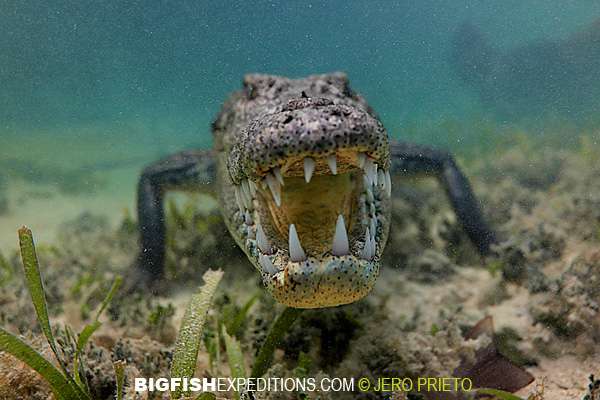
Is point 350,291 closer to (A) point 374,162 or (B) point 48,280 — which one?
(A) point 374,162

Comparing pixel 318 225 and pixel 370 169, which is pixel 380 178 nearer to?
pixel 370 169

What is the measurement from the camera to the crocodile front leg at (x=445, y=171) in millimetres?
4586

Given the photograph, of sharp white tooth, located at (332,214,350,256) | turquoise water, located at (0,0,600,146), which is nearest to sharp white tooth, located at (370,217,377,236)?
sharp white tooth, located at (332,214,350,256)

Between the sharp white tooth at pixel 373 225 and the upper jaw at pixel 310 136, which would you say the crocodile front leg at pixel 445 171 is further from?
the upper jaw at pixel 310 136

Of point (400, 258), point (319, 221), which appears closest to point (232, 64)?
point (400, 258)

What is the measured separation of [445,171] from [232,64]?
60076 millimetres

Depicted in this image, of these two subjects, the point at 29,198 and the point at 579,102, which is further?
the point at 579,102

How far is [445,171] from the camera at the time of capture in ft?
16.3

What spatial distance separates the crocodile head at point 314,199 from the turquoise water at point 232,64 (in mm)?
2409

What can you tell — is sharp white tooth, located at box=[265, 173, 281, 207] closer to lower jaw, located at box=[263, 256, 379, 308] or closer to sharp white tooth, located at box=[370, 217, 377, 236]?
lower jaw, located at box=[263, 256, 379, 308]

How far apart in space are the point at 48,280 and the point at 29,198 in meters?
8.94

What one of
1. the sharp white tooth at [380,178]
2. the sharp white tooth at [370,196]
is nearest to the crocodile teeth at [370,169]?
the sharp white tooth at [380,178]

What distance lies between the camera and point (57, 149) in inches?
834

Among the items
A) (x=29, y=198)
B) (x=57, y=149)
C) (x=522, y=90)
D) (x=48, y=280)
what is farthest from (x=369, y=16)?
(x=48, y=280)
